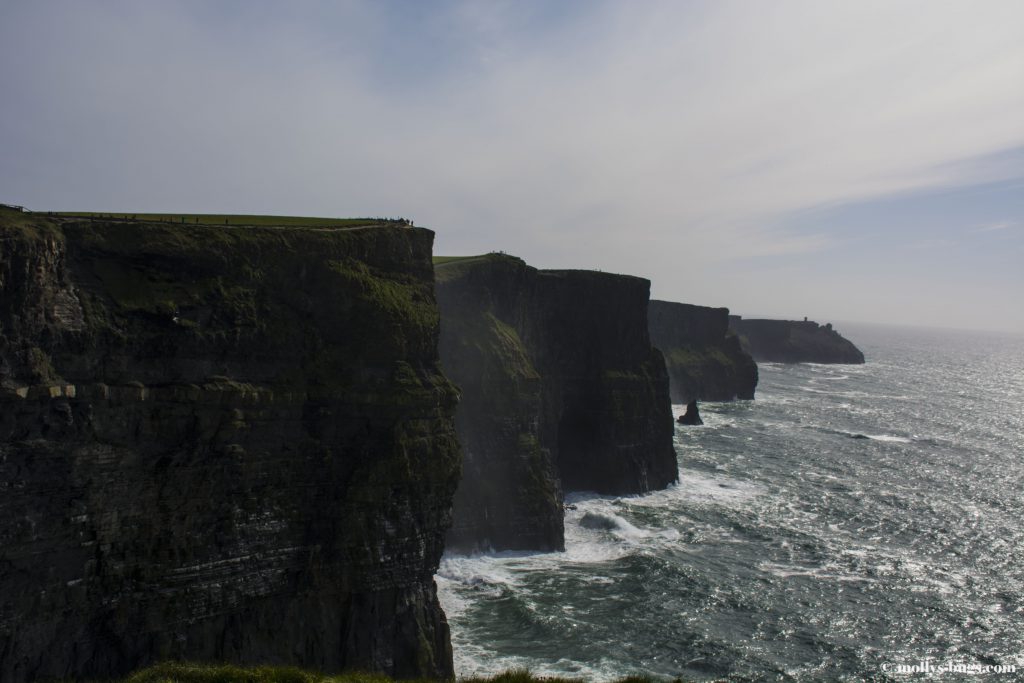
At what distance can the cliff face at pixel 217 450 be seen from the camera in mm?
24406

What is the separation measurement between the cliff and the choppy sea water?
286cm

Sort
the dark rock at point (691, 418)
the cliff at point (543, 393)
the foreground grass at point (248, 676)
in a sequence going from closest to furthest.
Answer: the foreground grass at point (248, 676)
the cliff at point (543, 393)
the dark rock at point (691, 418)

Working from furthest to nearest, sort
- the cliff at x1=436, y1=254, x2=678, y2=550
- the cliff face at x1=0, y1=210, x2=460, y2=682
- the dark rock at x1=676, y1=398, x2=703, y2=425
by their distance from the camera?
the dark rock at x1=676, y1=398, x2=703, y2=425
the cliff at x1=436, y1=254, x2=678, y2=550
the cliff face at x1=0, y1=210, x2=460, y2=682

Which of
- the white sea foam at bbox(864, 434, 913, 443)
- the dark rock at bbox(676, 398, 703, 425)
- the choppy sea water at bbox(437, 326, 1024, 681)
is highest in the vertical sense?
the dark rock at bbox(676, 398, 703, 425)

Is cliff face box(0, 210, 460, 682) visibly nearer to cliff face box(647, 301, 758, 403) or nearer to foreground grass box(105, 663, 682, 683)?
foreground grass box(105, 663, 682, 683)

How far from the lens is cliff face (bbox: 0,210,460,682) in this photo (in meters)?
24.4

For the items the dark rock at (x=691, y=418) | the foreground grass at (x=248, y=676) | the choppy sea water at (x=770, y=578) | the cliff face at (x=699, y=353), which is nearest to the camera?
the foreground grass at (x=248, y=676)

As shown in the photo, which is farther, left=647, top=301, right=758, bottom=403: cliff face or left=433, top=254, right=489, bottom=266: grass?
left=647, top=301, right=758, bottom=403: cliff face

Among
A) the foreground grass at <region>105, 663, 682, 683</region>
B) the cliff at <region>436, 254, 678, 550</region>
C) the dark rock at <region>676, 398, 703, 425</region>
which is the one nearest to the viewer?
the foreground grass at <region>105, 663, 682, 683</region>

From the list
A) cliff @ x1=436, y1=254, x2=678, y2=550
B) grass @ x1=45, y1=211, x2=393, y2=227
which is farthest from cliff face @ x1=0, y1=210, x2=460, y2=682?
cliff @ x1=436, y1=254, x2=678, y2=550

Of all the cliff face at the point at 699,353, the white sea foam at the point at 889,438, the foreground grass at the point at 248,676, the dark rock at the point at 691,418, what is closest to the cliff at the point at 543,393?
the foreground grass at the point at 248,676

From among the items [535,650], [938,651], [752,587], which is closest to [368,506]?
[535,650]

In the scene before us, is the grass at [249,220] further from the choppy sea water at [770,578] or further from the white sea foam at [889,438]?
the white sea foam at [889,438]

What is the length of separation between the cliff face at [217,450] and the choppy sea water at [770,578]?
958 centimetres
